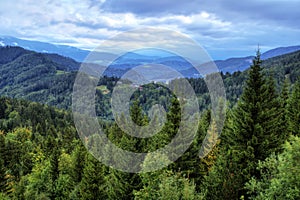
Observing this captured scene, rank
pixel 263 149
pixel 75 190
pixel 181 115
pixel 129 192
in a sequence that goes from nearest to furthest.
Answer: pixel 263 149, pixel 181 115, pixel 129 192, pixel 75 190

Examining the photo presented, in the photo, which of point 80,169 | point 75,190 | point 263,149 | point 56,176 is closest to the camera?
point 263,149

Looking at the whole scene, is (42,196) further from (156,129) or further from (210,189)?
(210,189)

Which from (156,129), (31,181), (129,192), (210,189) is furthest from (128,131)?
(31,181)

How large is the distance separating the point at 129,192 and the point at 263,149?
750 inches

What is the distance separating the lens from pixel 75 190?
50.1m

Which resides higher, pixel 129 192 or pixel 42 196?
pixel 129 192

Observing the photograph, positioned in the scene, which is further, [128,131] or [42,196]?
[42,196]

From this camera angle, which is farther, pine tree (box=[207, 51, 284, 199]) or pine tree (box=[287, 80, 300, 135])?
pine tree (box=[287, 80, 300, 135])

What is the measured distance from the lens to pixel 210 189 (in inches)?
1302

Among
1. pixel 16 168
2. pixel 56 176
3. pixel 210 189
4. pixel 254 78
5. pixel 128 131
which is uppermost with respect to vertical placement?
pixel 254 78

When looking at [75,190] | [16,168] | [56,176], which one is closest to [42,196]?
→ [75,190]

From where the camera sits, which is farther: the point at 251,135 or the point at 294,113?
the point at 294,113

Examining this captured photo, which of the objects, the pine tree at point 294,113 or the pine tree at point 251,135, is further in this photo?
the pine tree at point 294,113

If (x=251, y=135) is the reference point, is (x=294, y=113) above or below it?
above
